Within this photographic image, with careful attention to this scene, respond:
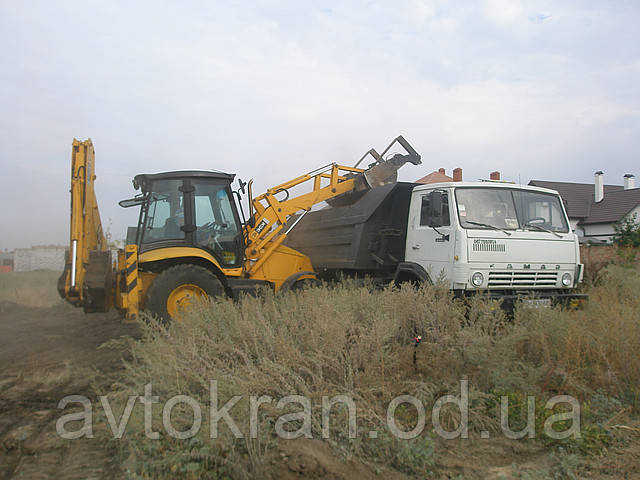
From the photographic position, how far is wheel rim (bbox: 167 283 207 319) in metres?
7.49

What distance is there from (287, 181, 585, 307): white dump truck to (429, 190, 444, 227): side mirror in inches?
0.6

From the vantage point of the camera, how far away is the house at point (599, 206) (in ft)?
114

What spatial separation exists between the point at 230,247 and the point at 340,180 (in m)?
2.65

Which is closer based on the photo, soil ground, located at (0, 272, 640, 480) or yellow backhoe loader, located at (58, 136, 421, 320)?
soil ground, located at (0, 272, 640, 480)

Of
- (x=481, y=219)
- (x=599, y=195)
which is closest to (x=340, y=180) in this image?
(x=481, y=219)

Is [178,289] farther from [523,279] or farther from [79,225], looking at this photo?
[523,279]

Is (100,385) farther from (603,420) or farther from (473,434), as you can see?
(603,420)

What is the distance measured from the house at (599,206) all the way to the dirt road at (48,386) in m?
33.0

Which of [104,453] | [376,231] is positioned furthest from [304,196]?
[104,453]

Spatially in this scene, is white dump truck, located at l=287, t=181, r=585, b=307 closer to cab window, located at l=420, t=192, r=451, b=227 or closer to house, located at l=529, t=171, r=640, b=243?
cab window, located at l=420, t=192, r=451, b=227

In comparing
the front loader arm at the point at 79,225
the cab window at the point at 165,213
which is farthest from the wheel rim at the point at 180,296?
the front loader arm at the point at 79,225

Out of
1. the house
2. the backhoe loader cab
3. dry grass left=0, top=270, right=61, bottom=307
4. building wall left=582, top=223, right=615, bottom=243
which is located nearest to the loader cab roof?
the backhoe loader cab

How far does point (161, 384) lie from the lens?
4.11 metres

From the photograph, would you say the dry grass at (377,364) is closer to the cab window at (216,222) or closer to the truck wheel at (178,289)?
the truck wheel at (178,289)
